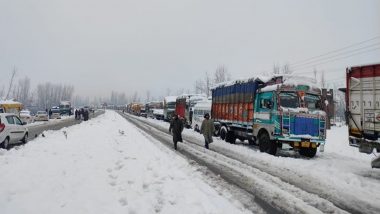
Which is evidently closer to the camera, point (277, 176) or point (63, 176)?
point (63, 176)

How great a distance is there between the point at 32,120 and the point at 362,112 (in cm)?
5071

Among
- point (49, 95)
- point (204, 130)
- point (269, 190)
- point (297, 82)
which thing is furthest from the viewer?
point (49, 95)

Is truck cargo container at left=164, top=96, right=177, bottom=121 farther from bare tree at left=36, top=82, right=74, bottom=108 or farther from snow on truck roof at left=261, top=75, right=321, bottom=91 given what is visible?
bare tree at left=36, top=82, right=74, bottom=108

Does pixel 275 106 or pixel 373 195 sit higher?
pixel 275 106

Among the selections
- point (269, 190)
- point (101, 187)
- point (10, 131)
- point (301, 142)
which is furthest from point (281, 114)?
point (10, 131)

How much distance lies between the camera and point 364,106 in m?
12.4

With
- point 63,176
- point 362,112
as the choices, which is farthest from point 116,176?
point 362,112

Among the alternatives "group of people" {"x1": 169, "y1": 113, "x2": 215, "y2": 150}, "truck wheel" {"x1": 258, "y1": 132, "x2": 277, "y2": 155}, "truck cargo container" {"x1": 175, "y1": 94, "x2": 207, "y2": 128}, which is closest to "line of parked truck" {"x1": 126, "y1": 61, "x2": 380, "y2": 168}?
"truck wheel" {"x1": 258, "y1": 132, "x2": 277, "y2": 155}

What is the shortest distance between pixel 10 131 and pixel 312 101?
1462 cm

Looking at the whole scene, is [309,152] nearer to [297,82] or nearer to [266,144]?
[266,144]

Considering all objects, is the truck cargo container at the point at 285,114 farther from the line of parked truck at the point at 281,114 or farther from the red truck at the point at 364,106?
the red truck at the point at 364,106

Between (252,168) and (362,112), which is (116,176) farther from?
(362,112)

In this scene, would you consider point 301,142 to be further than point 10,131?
No

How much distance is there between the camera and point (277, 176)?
36.0ft
